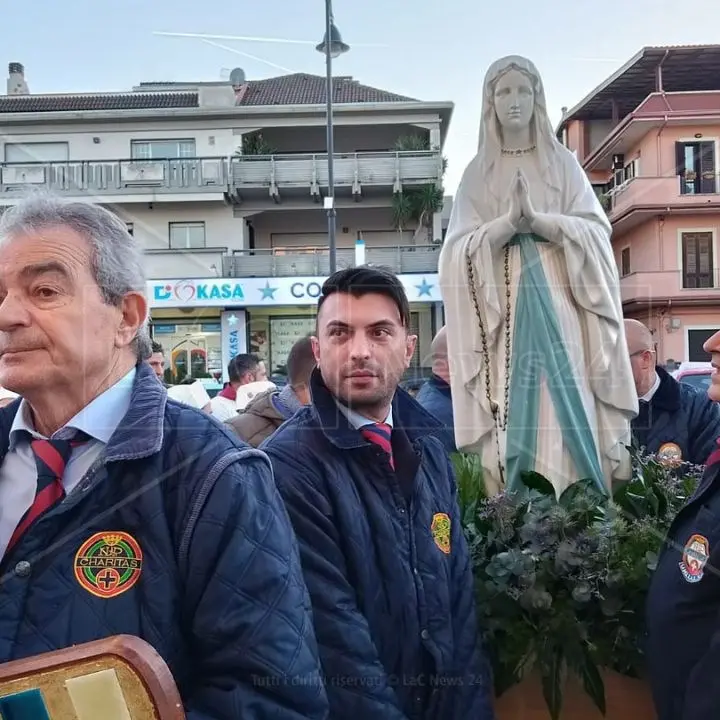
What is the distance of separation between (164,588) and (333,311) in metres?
0.91

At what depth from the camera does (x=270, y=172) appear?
5230 mm

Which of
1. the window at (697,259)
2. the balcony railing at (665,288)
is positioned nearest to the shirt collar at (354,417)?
the balcony railing at (665,288)

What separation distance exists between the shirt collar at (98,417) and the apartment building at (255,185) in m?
2.21

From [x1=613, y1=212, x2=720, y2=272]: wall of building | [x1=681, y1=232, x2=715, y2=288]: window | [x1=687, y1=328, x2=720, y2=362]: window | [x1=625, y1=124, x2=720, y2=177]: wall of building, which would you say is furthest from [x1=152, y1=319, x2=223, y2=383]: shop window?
[x1=681, y1=232, x2=715, y2=288]: window

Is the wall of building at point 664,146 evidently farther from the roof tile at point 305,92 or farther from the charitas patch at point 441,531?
the charitas patch at point 441,531

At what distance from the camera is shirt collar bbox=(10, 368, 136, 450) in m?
1.15

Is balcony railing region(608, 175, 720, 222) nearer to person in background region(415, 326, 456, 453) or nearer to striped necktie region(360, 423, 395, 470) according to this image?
person in background region(415, 326, 456, 453)

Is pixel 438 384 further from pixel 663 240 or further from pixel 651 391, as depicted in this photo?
pixel 663 240

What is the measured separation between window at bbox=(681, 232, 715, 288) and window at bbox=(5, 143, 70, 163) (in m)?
11.5

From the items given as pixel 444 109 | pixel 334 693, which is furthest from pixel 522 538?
pixel 444 109

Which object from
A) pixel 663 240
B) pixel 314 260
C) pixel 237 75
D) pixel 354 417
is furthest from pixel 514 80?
pixel 663 240

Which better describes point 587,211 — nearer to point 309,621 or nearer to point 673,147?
point 309,621

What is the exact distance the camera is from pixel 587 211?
284 centimetres

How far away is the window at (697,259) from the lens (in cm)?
1409
